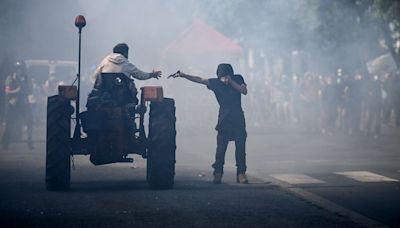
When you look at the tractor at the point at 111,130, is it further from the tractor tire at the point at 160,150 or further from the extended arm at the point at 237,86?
the extended arm at the point at 237,86

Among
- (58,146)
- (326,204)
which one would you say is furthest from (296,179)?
(58,146)

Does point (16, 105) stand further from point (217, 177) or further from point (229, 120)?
point (217, 177)

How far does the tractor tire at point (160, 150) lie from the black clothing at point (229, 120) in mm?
1290

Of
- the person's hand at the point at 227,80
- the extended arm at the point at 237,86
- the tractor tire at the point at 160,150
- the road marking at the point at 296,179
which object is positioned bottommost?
the road marking at the point at 296,179

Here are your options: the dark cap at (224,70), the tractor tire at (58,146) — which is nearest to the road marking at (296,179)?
the dark cap at (224,70)

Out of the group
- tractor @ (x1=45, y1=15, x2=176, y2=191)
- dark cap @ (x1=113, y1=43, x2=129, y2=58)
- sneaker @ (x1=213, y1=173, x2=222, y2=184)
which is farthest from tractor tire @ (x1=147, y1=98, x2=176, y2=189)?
sneaker @ (x1=213, y1=173, x2=222, y2=184)

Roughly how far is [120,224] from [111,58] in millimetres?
4211

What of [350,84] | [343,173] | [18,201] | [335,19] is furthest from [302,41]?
[18,201]

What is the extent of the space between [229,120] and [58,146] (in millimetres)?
2692

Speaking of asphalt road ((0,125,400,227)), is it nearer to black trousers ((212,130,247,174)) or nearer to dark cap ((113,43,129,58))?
black trousers ((212,130,247,174))

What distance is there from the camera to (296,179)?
14227 mm

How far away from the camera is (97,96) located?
40.5 feet

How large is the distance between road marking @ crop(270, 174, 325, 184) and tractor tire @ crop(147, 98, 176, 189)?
2273 mm

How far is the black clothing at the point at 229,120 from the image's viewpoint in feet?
44.4
